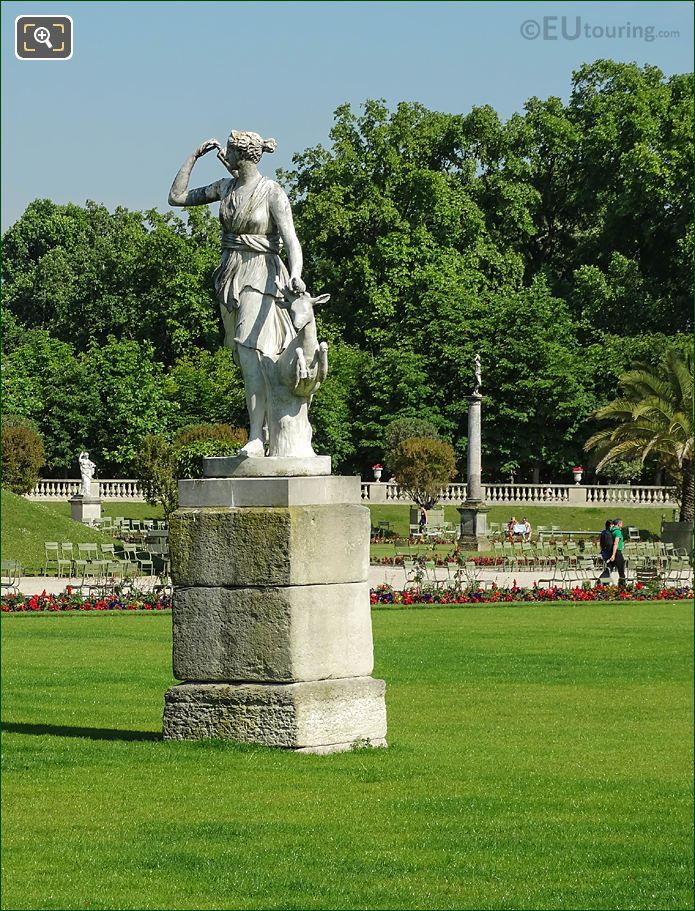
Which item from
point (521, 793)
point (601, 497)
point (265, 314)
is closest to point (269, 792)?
point (521, 793)

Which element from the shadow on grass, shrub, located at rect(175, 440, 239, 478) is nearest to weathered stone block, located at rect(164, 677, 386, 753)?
the shadow on grass

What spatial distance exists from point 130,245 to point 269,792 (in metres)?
64.5

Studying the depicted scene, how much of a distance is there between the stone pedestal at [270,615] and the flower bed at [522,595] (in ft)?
53.4

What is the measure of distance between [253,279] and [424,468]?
134 ft

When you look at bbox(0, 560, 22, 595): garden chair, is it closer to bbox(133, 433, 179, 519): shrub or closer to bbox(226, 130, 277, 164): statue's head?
bbox(133, 433, 179, 519): shrub

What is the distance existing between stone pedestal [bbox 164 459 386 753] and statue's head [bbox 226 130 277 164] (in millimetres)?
2175

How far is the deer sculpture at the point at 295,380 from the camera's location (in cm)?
1085

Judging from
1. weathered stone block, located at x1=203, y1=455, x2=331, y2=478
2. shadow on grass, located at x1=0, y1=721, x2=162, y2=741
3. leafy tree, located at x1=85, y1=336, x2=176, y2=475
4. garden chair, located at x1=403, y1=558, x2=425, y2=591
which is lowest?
shadow on grass, located at x1=0, y1=721, x2=162, y2=741

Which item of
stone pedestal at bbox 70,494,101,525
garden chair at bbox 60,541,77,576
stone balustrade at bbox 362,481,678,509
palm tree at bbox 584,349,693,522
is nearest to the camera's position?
garden chair at bbox 60,541,77,576

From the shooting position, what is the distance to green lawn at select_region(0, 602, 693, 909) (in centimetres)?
708

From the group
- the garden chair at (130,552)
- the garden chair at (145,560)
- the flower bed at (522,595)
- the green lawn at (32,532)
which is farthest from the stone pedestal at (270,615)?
the green lawn at (32,532)

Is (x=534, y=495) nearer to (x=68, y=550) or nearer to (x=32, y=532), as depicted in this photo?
(x=32, y=532)

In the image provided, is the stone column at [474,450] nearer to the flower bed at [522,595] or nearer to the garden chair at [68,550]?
the garden chair at [68,550]

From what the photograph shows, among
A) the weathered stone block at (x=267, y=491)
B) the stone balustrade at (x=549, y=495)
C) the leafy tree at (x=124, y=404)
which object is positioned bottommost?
the weathered stone block at (x=267, y=491)
